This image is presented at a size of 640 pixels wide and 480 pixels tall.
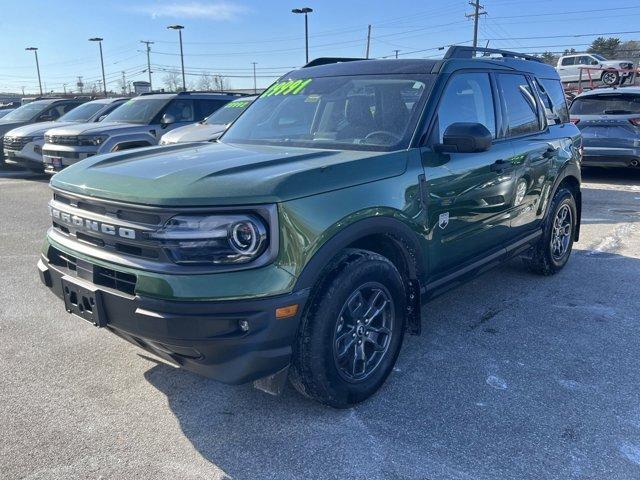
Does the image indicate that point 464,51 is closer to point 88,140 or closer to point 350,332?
point 350,332

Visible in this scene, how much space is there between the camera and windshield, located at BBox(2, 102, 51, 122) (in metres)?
14.4

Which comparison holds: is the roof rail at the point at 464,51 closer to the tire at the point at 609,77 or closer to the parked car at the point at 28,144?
the parked car at the point at 28,144

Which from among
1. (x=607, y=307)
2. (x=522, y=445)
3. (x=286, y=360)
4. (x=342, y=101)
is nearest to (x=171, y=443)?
(x=286, y=360)

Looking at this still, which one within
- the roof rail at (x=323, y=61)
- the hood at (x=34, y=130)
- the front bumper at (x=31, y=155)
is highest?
the roof rail at (x=323, y=61)

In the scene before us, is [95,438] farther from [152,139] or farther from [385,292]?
[152,139]

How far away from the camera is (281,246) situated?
2.48m

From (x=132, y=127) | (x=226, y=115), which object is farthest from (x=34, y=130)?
(x=226, y=115)

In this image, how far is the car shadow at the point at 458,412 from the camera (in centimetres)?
259

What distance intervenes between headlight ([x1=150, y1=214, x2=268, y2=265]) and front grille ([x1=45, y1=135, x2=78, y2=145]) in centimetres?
879

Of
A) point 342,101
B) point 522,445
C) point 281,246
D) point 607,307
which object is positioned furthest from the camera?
point 607,307

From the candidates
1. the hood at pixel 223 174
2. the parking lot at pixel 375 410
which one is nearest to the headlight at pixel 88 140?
the parking lot at pixel 375 410

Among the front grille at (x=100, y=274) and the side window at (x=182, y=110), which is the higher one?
the side window at (x=182, y=110)

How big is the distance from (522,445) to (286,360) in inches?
49.6

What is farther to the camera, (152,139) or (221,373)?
(152,139)
